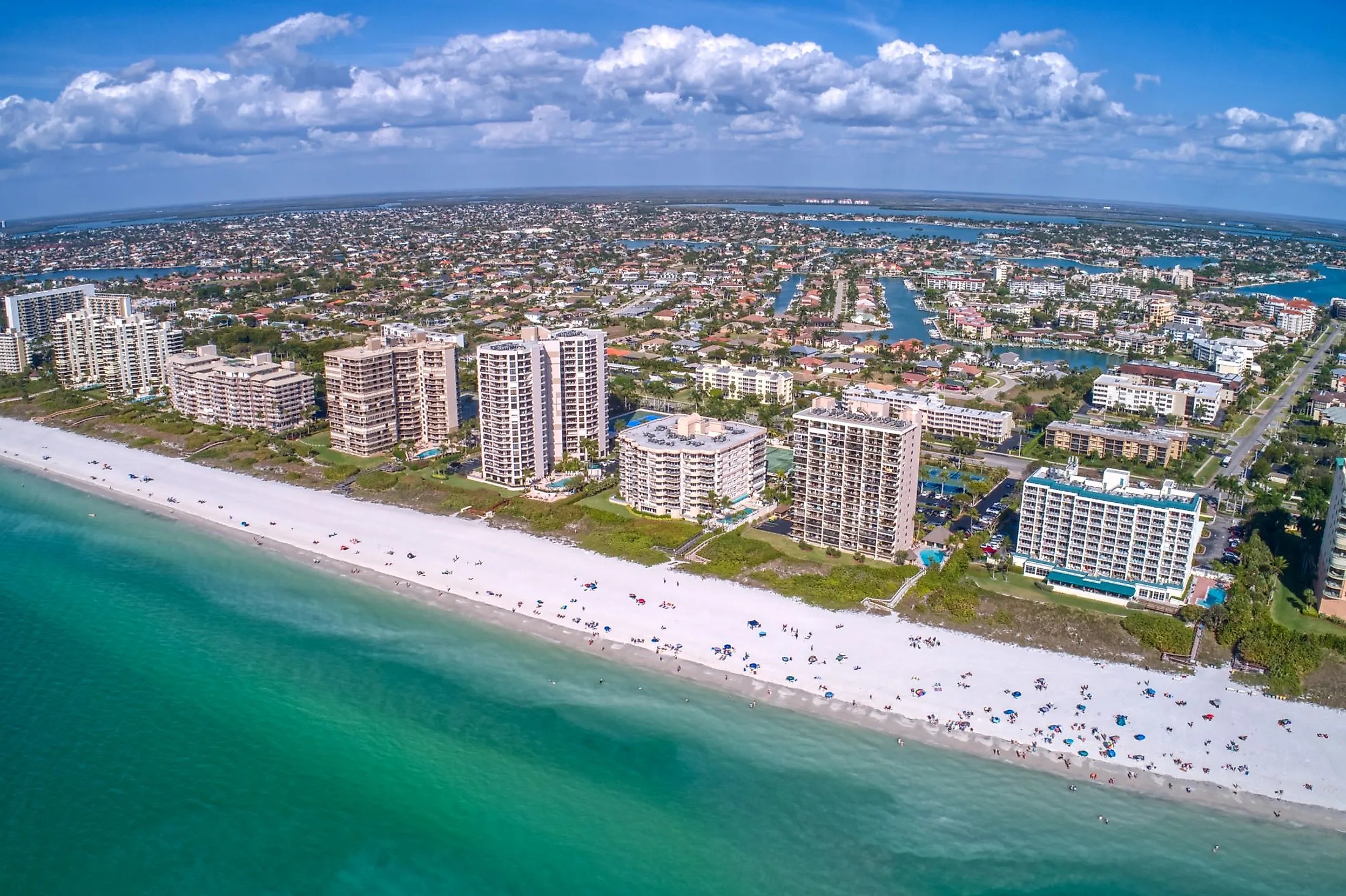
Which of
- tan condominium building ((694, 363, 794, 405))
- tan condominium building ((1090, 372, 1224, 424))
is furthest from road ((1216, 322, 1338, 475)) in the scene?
tan condominium building ((694, 363, 794, 405))

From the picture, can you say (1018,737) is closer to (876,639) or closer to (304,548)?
(876,639)

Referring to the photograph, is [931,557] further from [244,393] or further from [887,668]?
[244,393]

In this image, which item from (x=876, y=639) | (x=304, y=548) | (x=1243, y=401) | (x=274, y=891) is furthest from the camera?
(x=1243, y=401)

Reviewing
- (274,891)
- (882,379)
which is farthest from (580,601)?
Answer: (882,379)

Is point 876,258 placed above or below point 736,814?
above

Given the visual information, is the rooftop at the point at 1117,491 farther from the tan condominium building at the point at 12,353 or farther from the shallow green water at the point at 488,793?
the tan condominium building at the point at 12,353

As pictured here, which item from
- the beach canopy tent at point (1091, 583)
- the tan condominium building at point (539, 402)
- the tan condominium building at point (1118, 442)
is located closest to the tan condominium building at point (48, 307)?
the tan condominium building at point (539, 402)
